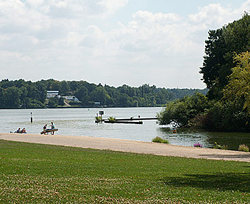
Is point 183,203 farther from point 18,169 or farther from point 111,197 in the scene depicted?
point 18,169

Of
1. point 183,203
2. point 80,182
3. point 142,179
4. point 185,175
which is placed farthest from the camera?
point 185,175

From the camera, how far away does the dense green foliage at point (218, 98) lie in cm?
6294

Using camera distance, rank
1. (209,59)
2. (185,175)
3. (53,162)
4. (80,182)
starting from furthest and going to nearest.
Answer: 1. (209,59)
2. (53,162)
3. (185,175)
4. (80,182)

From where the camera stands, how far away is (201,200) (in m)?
12.0

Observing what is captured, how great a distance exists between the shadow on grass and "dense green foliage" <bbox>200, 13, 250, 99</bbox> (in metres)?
40.8

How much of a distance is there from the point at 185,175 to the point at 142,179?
238 centimetres

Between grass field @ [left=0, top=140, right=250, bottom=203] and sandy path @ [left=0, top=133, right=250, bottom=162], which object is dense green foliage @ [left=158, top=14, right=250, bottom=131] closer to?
sandy path @ [left=0, top=133, right=250, bottom=162]

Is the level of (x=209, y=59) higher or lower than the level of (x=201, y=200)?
higher

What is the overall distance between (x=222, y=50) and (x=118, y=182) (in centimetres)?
5770

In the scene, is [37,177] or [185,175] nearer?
[37,177]

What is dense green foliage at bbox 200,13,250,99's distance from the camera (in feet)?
205

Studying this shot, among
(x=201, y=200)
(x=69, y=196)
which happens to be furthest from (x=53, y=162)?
(x=201, y=200)

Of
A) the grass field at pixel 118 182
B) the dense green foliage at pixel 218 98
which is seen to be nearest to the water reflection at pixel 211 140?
the dense green foliage at pixel 218 98

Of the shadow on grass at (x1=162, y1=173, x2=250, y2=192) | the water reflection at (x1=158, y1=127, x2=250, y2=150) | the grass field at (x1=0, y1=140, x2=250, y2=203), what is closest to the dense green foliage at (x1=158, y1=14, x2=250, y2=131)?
the water reflection at (x1=158, y1=127, x2=250, y2=150)
